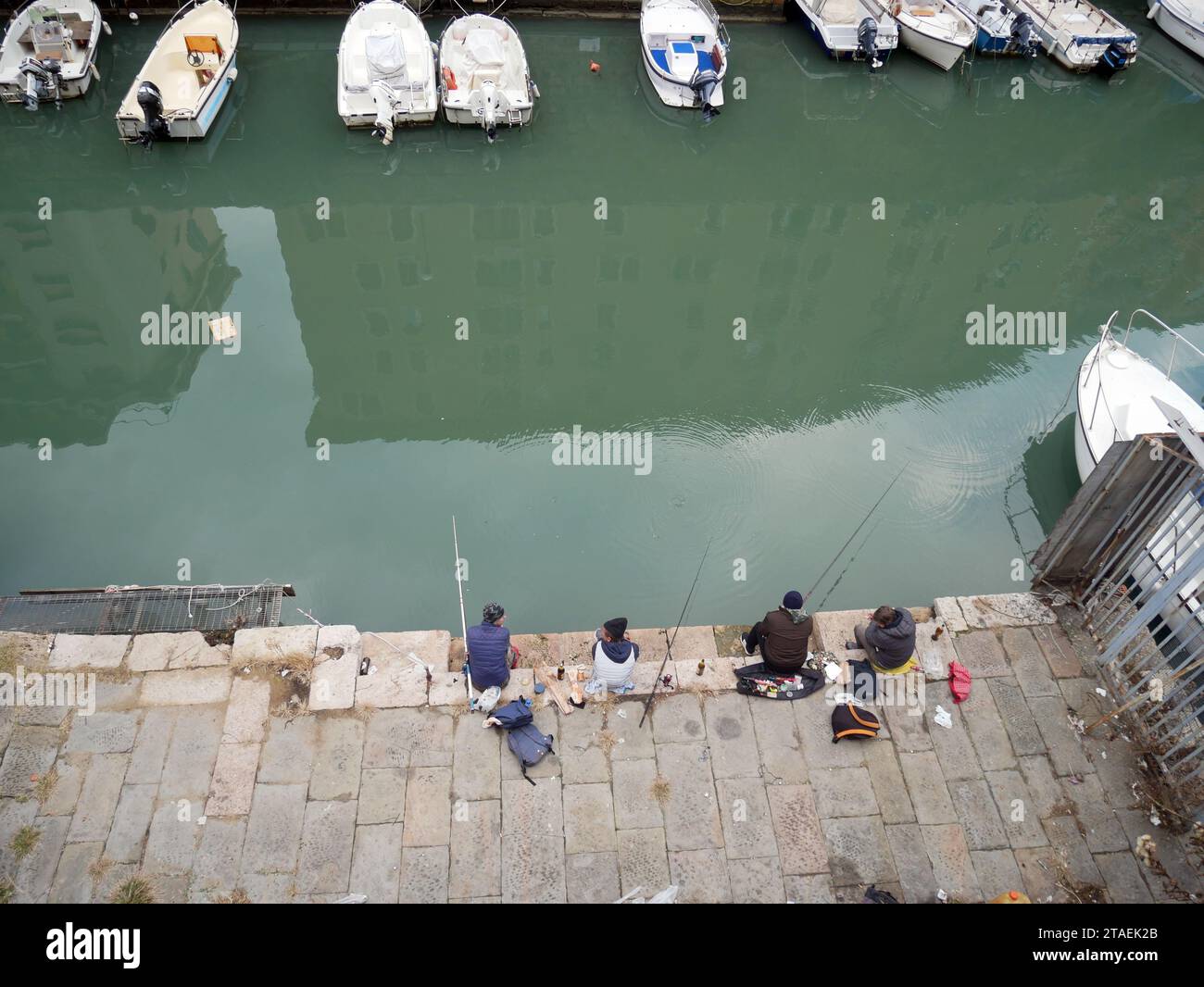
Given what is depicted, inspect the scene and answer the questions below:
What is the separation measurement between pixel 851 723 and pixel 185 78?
1947 cm

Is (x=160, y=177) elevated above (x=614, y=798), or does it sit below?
below

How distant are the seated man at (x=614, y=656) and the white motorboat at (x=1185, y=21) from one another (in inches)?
1004

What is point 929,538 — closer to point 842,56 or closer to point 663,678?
point 663,678

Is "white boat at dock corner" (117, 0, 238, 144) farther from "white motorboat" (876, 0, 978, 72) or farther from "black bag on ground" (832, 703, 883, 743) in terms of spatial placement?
"black bag on ground" (832, 703, 883, 743)

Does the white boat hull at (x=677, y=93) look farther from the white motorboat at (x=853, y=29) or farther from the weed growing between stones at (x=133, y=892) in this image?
the weed growing between stones at (x=133, y=892)

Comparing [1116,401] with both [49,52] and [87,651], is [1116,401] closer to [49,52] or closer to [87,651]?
[87,651]

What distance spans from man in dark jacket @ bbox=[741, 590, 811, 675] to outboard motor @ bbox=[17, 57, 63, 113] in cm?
1989

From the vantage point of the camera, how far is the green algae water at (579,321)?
12562 millimetres

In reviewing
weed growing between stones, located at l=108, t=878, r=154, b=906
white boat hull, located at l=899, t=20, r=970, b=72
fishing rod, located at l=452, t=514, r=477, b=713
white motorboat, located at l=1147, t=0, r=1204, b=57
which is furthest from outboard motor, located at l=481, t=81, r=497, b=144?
white motorboat, located at l=1147, t=0, r=1204, b=57
